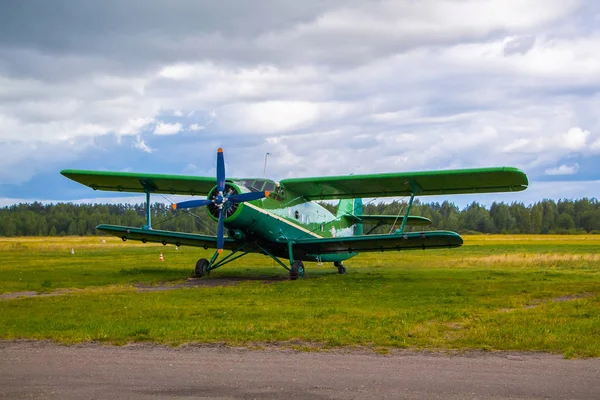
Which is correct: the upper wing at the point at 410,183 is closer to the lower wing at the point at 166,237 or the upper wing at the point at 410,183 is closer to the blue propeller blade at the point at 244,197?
the blue propeller blade at the point at 244,197

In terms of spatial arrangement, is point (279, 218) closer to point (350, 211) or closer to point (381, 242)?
point (381, 242)

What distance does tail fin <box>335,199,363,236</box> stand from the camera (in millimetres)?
31328

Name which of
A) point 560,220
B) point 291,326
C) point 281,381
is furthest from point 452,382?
point 560,220

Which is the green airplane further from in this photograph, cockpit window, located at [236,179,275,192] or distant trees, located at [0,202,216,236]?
distant trees, located at [0,202,216,236]

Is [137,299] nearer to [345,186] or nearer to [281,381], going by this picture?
[281,381]

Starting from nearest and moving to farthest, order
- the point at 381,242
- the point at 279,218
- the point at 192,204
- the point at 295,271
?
the point at 192,204, the point at 295,271, the point at 381,242, the point at 279,218

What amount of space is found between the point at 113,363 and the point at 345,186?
18028 millimetres

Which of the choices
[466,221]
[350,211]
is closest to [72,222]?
[466,221]

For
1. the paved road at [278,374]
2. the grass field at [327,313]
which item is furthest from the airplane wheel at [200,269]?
the paved road at [278,374]

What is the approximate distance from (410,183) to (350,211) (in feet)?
25.6

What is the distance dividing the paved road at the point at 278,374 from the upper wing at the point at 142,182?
16.7 m

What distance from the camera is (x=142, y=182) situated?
27.0 m

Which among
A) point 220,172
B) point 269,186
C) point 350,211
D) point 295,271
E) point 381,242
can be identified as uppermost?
point 220,172

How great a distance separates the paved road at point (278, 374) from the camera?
280 inches
